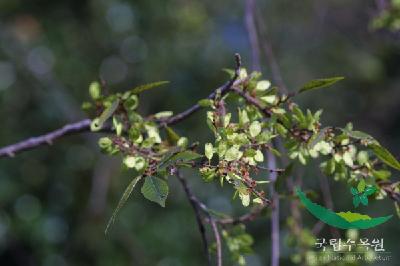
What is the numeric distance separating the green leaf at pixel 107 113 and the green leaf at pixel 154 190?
14 centimetres

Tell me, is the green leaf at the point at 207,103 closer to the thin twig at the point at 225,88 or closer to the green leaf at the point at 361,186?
the thin twig at the point at 225,88

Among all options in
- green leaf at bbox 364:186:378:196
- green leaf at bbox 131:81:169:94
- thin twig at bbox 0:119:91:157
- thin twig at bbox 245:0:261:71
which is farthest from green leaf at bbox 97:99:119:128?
thin twig at bbox 245:0:261:71

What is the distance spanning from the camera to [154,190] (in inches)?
26.1

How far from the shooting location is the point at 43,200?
3.62 metres

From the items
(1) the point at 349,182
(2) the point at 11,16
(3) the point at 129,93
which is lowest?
(1) the point at 349,182

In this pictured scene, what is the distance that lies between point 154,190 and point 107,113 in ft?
0.58

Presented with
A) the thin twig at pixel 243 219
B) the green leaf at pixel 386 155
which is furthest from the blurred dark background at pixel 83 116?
the green leaf at pixel 386 155

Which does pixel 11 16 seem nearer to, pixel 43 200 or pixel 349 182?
pixel 43 200

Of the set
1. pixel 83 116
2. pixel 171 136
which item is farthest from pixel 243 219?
pixel 83 116

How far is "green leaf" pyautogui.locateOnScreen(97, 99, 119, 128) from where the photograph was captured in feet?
2.59

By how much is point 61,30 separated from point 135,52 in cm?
45

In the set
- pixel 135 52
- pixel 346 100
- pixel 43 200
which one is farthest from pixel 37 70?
pixel 346 100

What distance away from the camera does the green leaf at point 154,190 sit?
0.65 metres

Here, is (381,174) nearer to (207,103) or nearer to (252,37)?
(207,103)
